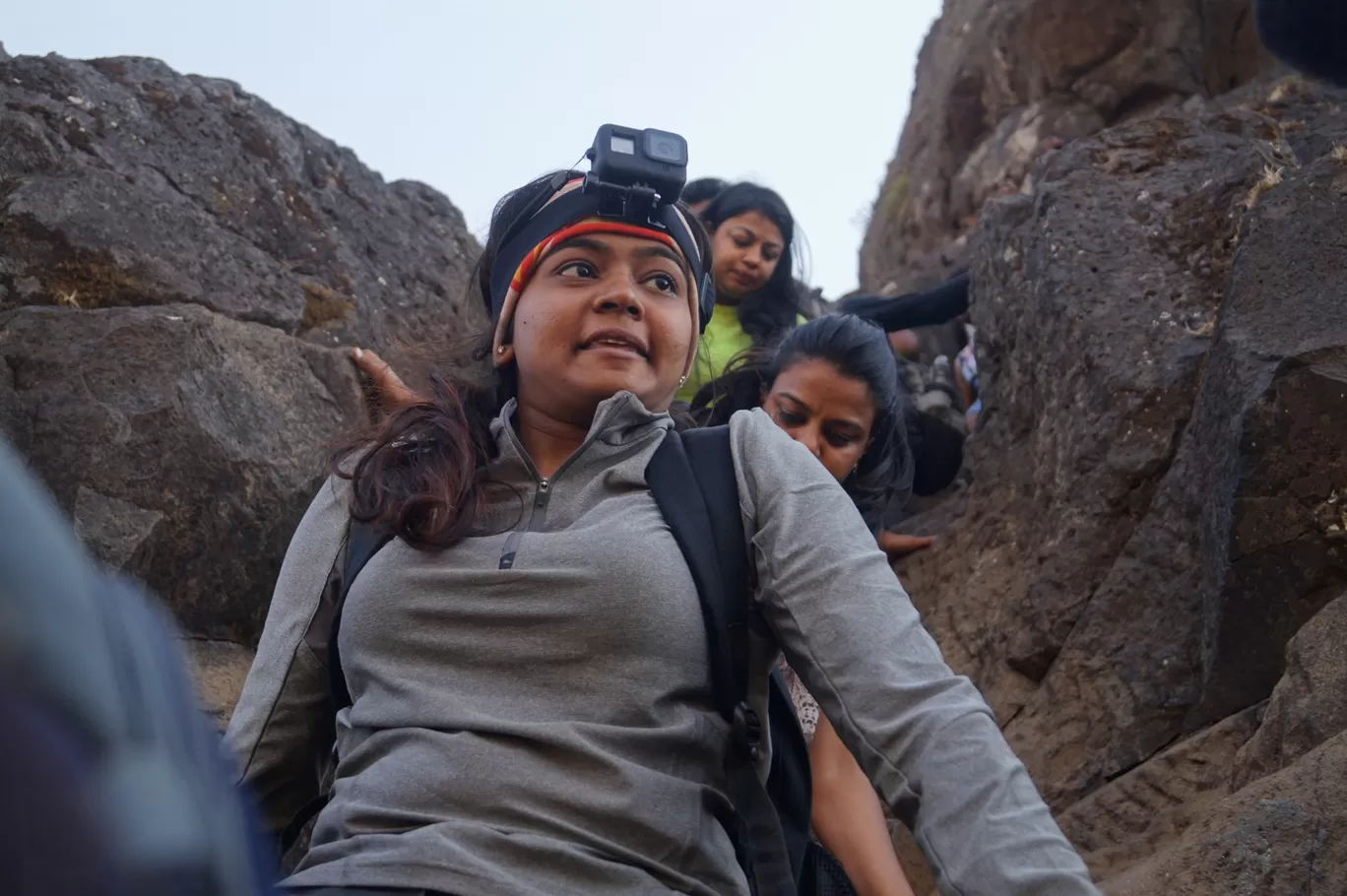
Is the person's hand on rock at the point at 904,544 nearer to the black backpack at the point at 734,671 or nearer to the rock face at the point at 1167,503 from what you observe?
the rock face at the point at 1167,503

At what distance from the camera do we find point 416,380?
282 cm

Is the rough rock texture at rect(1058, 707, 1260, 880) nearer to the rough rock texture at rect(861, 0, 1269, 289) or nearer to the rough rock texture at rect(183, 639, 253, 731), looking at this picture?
the rough rock texture at rect(183, 639, 253, 731)

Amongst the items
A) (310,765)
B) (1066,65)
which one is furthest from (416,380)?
(1066,65)

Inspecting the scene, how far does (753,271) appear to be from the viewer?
17.9 feet

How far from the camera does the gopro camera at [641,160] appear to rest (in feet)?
8.64

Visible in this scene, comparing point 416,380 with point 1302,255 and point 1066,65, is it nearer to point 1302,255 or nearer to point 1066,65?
point 1302,255

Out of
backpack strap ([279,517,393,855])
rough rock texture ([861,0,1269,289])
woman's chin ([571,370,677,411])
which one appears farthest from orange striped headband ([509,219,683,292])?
rough rock texture ([861,0,1269,289])

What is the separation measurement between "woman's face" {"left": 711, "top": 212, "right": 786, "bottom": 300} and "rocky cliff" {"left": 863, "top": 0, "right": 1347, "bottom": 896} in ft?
2.65

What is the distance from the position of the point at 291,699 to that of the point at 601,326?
2.64 ft

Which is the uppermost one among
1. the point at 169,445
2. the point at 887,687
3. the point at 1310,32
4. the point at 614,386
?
the point at 1310,32

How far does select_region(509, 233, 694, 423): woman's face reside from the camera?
8.30 feet

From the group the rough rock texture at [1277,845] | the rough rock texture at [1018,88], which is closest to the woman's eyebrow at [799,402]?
the rough rock texture at [1277,845]

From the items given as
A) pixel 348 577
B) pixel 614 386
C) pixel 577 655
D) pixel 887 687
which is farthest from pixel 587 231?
pixel 887 687

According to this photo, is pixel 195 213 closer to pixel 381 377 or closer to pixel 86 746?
pixel 381 377
